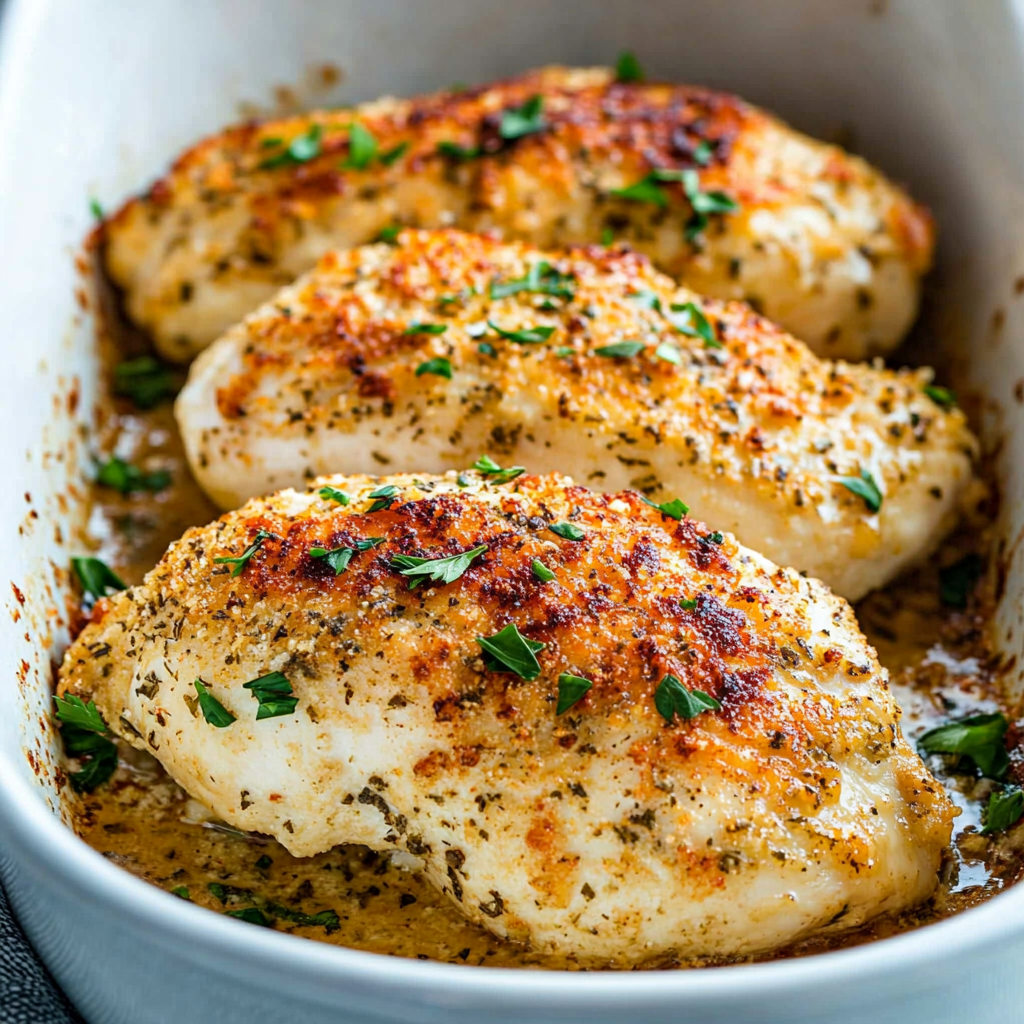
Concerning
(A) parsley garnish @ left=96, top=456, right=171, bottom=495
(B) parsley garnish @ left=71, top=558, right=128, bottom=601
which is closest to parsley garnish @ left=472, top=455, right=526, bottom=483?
(B) parsley garnish @ left=71, top=558, right=128, bottom=601

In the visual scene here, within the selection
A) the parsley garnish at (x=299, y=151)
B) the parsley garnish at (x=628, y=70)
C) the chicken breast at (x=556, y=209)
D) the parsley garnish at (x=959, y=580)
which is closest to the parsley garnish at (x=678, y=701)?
the parsley garnish at (x=959, y=580)

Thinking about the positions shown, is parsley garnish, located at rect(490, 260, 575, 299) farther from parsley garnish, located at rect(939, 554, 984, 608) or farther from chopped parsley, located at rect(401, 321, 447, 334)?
parsley garnish, located at rect(939, 554, 984, 608)

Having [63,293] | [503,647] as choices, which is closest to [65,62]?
[63,293]

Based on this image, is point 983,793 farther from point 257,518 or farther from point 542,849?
point 257,518

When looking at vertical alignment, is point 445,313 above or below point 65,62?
below

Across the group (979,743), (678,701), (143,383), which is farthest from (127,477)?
(979,743)

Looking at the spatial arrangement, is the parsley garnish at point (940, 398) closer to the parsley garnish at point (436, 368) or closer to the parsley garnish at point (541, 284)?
the parsley garnish at point (541, 284)

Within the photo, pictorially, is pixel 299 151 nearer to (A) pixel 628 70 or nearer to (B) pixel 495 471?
(A) pixel 628 70
